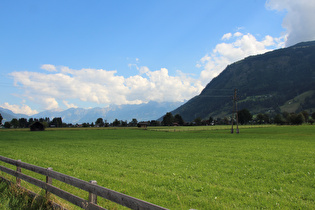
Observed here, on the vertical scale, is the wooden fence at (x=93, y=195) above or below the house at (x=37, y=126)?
below

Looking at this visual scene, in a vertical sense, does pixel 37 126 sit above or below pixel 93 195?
above

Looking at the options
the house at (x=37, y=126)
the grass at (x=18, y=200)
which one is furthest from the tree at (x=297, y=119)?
the grass at (x=18, y=200)

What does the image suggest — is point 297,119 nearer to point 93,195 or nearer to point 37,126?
point 37,126

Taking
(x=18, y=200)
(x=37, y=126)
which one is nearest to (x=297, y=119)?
(x=37, y=126)

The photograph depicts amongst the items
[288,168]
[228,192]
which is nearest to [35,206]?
[228,192]

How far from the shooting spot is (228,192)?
12.1 metres

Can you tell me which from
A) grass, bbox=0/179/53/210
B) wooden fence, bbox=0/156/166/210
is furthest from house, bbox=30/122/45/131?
wooden fence, bbox=0/156/166/210

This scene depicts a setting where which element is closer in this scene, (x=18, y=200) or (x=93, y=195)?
(x=93, y=195)

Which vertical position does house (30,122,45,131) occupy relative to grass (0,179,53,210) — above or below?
above

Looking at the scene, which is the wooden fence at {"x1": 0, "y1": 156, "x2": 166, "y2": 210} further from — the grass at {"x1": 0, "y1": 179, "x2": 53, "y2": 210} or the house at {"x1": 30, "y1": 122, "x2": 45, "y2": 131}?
the house at {"x1": 30, "y1": 122, "x2": 45, "y2": 131}

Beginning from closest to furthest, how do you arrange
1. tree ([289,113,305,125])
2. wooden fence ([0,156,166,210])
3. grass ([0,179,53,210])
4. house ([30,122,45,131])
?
wooden fence ([0,156,166,210])
grass ([0,179,53,210])
house ([30,122,45,131])
tree ([289,113,305,125])

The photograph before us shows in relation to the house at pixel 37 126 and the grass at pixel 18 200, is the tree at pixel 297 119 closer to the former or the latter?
the house at pixel 37 126

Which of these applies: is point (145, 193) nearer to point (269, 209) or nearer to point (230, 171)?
point (269, 209)

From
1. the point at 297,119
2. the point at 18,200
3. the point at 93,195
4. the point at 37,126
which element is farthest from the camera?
the point at 297,119
